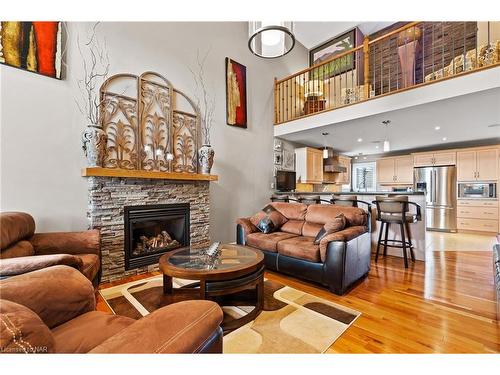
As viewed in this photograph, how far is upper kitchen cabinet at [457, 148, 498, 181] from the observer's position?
5488 mm

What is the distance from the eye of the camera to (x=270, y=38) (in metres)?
1.99

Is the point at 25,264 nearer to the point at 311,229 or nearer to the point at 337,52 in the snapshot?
the point at 311,229

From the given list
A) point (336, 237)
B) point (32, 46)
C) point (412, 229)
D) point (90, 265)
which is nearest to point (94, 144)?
point (32, 46)

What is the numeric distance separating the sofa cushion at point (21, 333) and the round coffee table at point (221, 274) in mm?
1117

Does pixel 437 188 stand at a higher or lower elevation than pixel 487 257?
higher

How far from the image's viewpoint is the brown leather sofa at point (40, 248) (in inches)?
58.6

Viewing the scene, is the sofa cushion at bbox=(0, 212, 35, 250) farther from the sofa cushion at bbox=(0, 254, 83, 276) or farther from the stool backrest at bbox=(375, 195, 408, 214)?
the stool backrest at bbox=(375, 195, 408, 214)

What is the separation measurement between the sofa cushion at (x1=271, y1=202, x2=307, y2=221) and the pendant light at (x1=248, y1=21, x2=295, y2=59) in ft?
7.23

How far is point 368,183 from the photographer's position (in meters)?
8.11

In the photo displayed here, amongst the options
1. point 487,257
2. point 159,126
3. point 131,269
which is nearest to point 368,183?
point 487,257

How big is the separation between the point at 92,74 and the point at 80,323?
3044 millimetres
